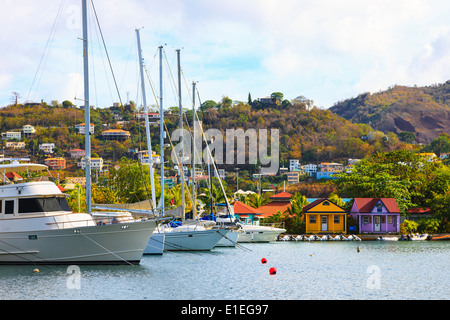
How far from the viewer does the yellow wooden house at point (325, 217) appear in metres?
72.8

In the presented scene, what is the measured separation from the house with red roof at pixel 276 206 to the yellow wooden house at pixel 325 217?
28.6 ft

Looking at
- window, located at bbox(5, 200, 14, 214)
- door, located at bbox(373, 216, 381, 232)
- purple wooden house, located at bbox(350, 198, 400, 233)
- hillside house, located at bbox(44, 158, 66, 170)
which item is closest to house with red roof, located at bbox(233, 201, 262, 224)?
purple wooden house, located at bbox(350, 198, 400, 233)

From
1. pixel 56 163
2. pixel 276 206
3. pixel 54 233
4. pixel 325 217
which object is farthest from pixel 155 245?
pixel 56 163

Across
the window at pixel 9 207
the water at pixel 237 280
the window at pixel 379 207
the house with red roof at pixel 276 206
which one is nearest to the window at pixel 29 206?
the window at pixel 9 207

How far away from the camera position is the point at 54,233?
111ft

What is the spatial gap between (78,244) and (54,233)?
57.6 inches

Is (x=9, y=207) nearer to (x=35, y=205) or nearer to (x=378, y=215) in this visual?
(x=35, y=205)

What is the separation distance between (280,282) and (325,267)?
810 cm

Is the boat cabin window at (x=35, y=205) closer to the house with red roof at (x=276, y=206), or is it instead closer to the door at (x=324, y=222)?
the door at (x=324, y=222)

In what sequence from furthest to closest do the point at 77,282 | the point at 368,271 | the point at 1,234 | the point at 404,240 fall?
the point at 404,240, the point at 368,271, the point at 1,234, the point at 77,282

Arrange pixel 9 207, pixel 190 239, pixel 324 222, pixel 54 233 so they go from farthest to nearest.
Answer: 1. pixel 324 222
2. pixel 190 239
3. pixel 9 207
4. pixel 54 233

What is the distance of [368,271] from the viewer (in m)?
37.1

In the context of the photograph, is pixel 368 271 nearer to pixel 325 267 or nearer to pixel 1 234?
pixel 325 267
